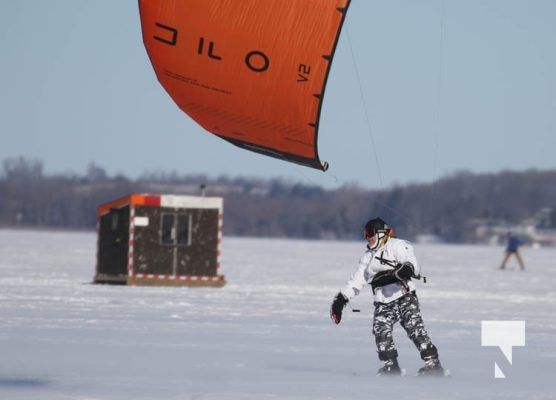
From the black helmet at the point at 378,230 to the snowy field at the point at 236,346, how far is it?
3.91 feet

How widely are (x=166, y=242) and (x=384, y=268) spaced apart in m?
14.8

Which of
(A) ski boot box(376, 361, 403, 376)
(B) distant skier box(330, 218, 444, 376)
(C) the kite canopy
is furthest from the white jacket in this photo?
(C) the kite canopy

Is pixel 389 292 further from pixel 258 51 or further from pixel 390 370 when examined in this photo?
pixel 258 51

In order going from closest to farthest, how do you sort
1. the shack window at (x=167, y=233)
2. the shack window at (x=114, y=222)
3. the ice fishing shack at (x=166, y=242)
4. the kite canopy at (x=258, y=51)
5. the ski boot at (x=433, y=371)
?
the kite canopy at (x=258, y=51)
the ski boot at (x=433, y=371)
the ice fishing shack at (x=166, y=242)
the shack window at (x=167, y=233)
the shack window at (x=114, y=222)

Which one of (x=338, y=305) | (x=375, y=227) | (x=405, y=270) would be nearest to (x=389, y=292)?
(x=405, y=270)

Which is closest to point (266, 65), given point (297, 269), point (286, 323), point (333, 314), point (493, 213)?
point (333, 314)

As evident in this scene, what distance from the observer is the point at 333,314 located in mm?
11398

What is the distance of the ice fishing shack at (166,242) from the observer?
25.7m

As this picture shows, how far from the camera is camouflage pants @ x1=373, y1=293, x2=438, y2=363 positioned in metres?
11.4

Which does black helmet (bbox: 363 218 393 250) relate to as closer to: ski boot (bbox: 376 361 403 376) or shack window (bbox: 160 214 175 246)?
ski boot (bbox: 376 361 403 376)

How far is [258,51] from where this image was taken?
1023 centimetres

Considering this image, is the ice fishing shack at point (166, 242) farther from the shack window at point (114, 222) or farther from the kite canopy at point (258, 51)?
the kite canopy at point (258, 51)

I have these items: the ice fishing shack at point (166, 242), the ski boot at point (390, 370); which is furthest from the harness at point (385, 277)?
the ice fishing shack at point (166, 242)

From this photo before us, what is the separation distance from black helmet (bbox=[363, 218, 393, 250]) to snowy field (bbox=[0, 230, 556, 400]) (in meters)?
1.19
